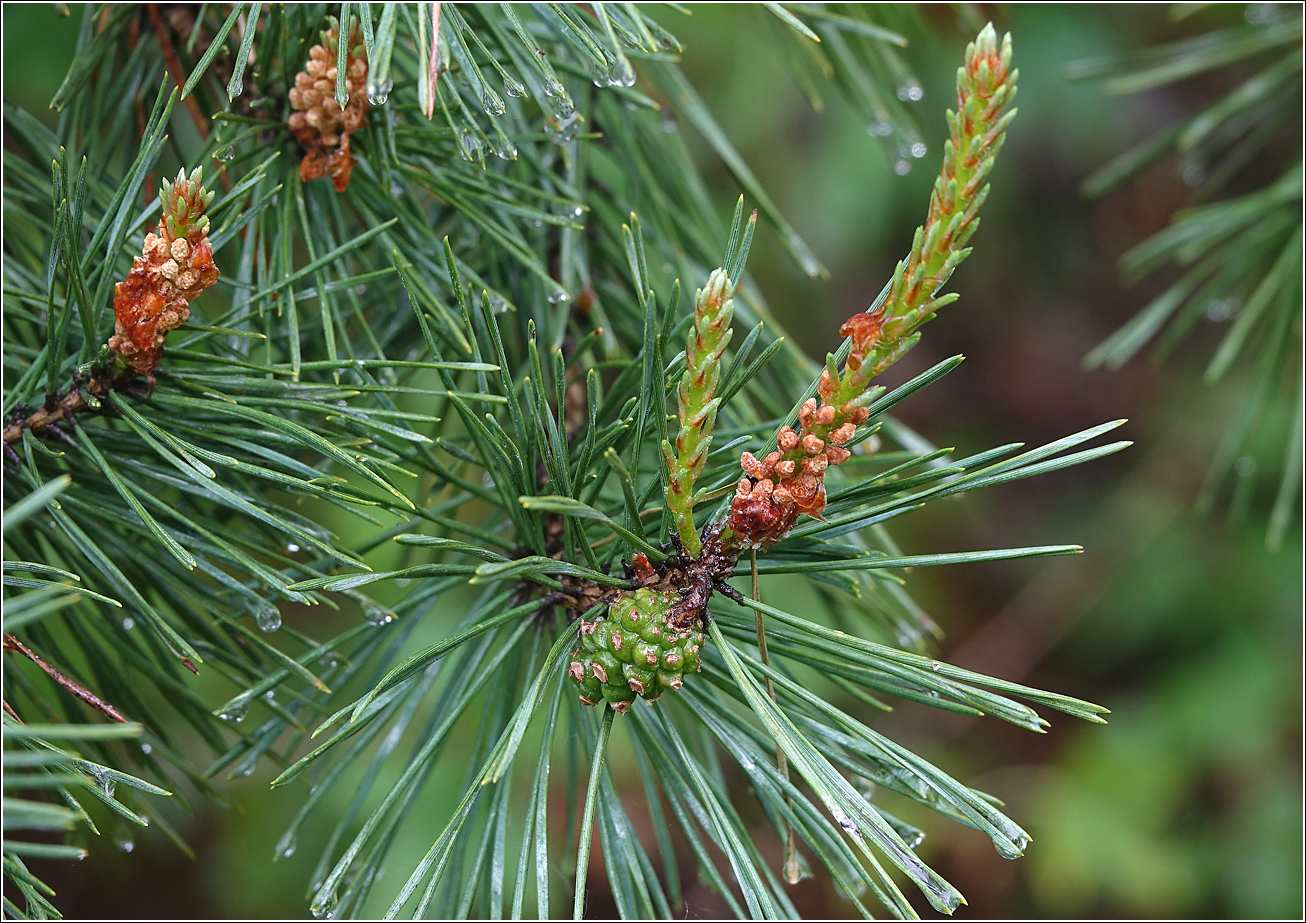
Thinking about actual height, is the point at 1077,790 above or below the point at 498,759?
below

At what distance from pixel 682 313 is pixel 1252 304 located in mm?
389

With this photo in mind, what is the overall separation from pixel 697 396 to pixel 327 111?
23 cm

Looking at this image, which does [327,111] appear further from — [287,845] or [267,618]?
[287,845]

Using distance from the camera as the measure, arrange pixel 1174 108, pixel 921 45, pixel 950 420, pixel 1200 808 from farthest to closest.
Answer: pixel 950 420 → pixel 1174 108 → pixel 1200 808 → pixel 921 45

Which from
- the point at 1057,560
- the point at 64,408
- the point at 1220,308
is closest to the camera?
the point at 64,408

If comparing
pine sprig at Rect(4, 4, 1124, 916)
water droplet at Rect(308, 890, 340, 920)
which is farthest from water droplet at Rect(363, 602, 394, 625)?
water droplet at Rect(308, 890, 340, 920)

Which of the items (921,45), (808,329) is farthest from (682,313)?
(808,329)

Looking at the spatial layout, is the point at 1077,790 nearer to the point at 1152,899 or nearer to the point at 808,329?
the point at 1152,899

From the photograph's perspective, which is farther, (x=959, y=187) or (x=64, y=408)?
(x=64, y=408)

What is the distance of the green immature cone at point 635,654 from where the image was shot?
0.32 meters

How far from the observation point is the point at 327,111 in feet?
1.35

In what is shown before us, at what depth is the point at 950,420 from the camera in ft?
5.87

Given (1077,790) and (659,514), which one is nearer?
(659,514)

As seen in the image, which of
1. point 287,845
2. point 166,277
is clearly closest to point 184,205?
point 166,277
